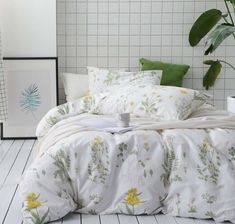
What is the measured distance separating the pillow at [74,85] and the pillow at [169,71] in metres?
0.58

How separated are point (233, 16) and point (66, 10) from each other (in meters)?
1.63

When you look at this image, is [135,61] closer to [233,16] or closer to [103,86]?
[103,86]

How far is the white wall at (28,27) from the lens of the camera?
5.33 meters

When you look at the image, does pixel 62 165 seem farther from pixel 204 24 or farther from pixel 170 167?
pixel 204 24

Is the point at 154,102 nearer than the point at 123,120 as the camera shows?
No

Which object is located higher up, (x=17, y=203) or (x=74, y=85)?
(x=74, y=85)

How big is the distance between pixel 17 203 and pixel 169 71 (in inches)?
93.8

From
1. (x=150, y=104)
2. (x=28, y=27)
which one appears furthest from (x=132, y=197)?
Answer: (x=28, y=27)

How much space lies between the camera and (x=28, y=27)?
17.6 feet

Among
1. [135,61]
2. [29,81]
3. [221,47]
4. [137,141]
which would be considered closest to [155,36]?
[135,61]

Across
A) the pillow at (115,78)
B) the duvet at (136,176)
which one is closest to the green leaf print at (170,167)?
the duvet at (136,176)

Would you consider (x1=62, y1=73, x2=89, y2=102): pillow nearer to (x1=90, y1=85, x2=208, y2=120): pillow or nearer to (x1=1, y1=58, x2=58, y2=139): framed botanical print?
(x1=1, y1=58, x2=58, y2=139): framed botanical print

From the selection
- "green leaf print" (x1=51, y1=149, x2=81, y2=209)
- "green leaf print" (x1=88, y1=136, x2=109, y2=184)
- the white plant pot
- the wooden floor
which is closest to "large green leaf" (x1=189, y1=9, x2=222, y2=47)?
the white plant pot

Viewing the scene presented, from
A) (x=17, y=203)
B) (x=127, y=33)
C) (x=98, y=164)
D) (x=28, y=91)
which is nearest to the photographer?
(x=98, y=164)
